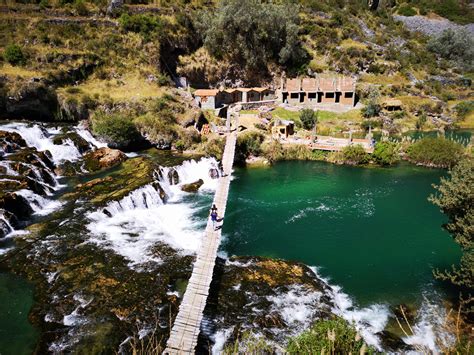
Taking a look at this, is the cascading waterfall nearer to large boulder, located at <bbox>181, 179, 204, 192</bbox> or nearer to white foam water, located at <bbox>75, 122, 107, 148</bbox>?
white foam water, located at <bbox>75, 122, 107, 148</bbox>

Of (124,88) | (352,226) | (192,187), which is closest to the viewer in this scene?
(352,226)

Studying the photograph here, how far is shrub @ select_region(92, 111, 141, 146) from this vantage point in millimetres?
42969

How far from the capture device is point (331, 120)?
59.7m

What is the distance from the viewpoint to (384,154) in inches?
1710

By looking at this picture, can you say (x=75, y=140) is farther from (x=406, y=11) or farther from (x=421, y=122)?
(x=406, y=11)

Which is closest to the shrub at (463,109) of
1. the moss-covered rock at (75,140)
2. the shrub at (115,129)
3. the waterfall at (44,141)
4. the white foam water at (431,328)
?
the white foam water at (431,328)

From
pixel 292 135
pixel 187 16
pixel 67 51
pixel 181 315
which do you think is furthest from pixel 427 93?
pixel 181 315

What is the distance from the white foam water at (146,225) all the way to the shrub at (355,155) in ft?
71.5

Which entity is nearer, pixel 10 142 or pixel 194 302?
pixel 194 302

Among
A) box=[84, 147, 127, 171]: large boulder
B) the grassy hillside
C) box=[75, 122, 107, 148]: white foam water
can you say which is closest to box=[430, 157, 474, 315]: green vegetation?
the grassy hillside

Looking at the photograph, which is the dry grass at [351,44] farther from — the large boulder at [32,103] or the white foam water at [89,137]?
the large boulder at [32,103]

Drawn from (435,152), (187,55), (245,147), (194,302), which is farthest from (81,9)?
(194,302)

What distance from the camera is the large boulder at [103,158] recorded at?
3841 centimetres

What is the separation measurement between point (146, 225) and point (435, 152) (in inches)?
1411
